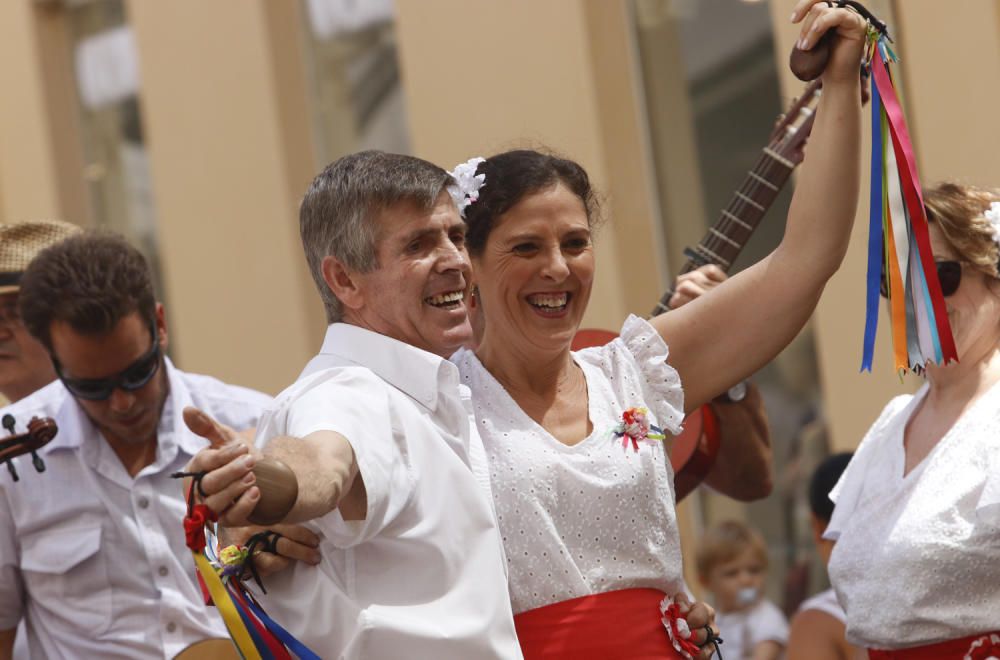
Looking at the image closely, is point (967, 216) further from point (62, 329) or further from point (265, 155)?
point (265, 155)

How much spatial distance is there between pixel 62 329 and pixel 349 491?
1775mm

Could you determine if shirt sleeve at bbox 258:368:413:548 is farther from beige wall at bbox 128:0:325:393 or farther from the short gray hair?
beige wall at bbox 128:0:325:393

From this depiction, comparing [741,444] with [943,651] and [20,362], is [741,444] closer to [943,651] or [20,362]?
[943,651]

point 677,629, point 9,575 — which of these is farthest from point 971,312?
point 9,575

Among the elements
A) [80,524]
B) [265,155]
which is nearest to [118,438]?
[80,524]

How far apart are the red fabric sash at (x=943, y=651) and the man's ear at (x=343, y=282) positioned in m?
1.59

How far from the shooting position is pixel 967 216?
4020mm

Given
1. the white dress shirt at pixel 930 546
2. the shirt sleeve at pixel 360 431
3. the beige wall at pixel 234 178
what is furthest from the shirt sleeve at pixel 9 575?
the beige wall at pixel 234 178

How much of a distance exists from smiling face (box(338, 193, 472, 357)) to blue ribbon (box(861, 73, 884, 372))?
930mm

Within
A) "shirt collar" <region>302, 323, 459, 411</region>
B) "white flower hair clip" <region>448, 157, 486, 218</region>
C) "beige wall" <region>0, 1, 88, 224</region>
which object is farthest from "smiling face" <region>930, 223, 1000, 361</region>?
"beige wall" <region>0, 1, 88, 224</region>

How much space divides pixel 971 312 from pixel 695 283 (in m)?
0.67

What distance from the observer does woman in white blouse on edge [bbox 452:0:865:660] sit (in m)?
3.37

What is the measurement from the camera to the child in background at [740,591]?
6621mm

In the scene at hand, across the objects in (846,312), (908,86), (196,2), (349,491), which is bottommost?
(846,312)
